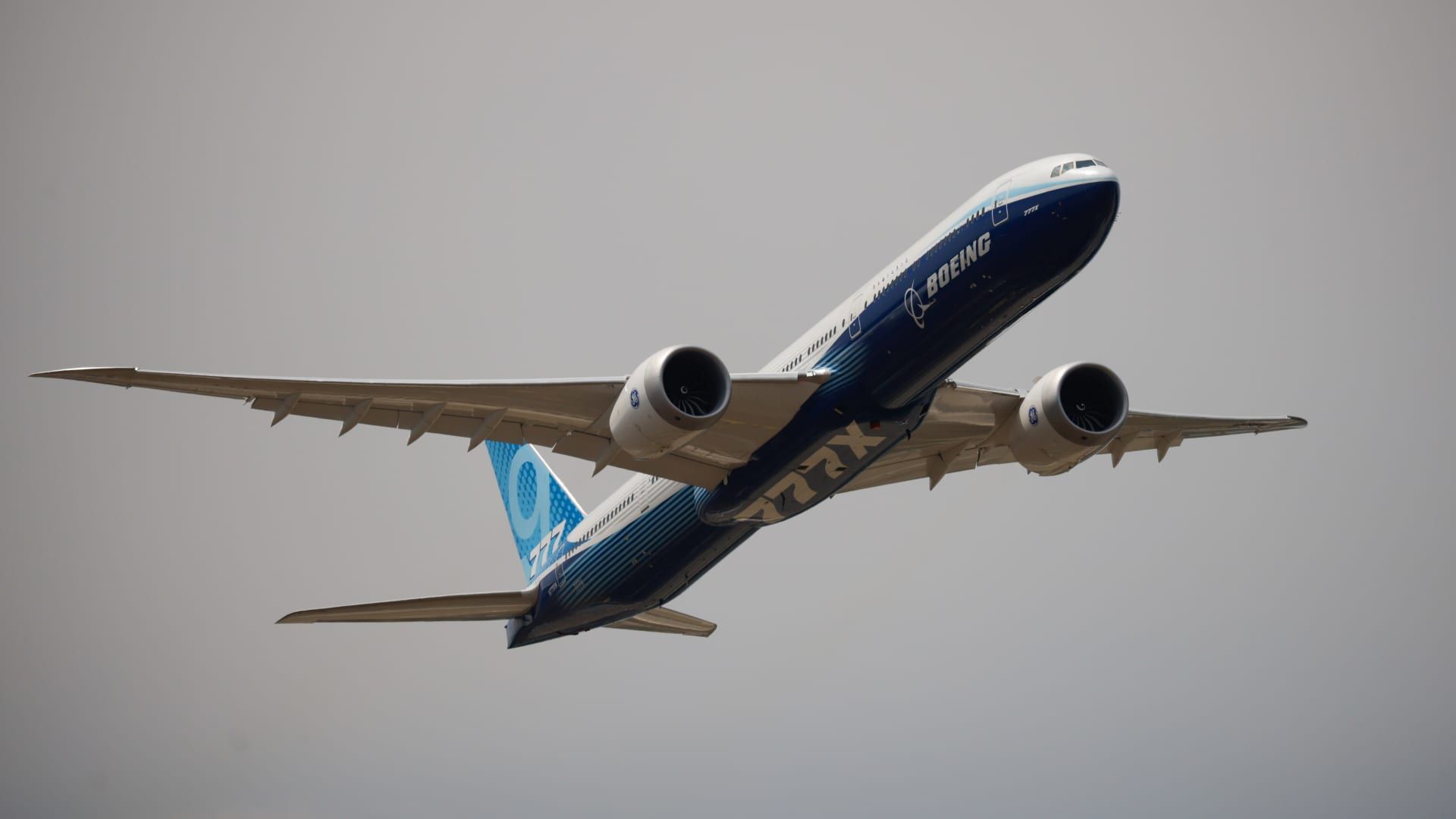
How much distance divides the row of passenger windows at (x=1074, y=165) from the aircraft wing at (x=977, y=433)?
5.52 metres

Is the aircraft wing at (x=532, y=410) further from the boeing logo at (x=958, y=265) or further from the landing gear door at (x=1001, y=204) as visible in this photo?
the landing gear door at (x=1001, y=204)

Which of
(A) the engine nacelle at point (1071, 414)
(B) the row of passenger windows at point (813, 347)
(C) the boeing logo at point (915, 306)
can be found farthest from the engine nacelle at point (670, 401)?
(A) the engine nacelle at point (1071, 414)

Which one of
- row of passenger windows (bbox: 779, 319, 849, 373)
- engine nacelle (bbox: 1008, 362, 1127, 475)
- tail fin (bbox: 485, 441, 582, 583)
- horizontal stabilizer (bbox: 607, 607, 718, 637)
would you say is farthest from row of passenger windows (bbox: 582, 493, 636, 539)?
engine nacelle (bbox: 1008, 362, 1127, 475)

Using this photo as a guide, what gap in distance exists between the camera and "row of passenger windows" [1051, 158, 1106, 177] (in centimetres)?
2125

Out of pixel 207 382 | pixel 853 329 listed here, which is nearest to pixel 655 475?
pixel 853 329

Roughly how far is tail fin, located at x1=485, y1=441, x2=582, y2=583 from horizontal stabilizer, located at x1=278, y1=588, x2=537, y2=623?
3.32 ft

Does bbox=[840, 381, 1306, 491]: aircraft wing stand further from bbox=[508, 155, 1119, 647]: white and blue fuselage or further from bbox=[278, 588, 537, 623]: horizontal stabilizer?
bbox=[278, 588, 537, 623]: horizontal stabilizer

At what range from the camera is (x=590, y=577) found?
28.0 metres

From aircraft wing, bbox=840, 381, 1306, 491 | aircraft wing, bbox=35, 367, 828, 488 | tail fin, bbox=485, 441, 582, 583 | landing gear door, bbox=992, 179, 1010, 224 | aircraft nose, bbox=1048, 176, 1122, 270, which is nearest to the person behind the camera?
aircraft nose, bbox=1048, 176, 1122, 270

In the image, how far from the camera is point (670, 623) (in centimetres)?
3191

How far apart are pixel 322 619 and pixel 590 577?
17.6ft

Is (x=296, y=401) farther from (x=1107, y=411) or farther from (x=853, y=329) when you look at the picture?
(x=1107, y=411)

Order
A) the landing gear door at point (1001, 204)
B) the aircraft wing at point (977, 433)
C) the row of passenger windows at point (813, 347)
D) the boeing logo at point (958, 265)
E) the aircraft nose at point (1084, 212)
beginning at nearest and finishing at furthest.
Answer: the aircraft nose at point (1084, 212), the landing gear door at point (1001, 204), the boeing logo at point (958, 265), the row of passenger windows at point (813, 347), the aircraft wing at point (977, 433)

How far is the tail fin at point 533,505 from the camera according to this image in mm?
30578
